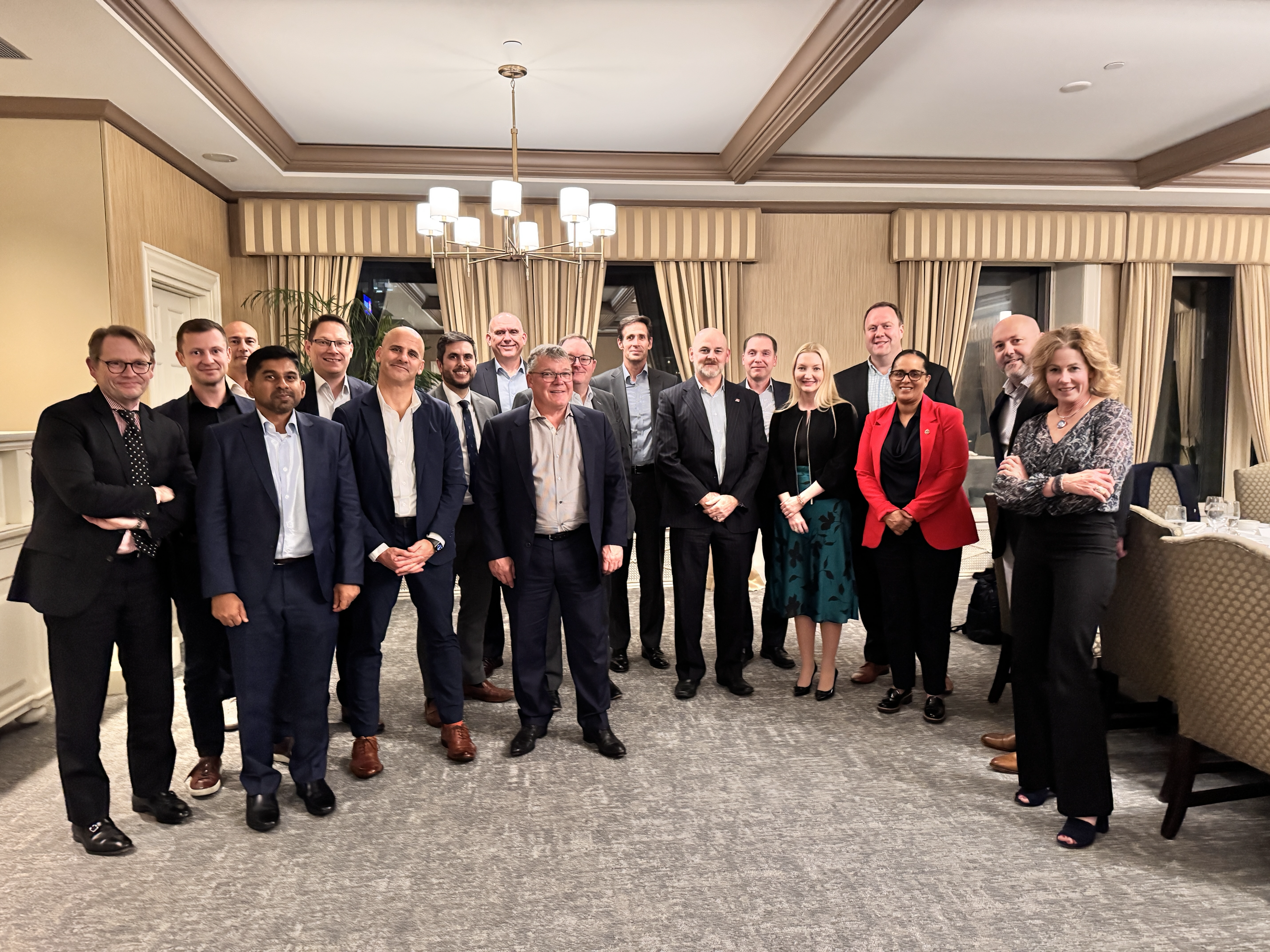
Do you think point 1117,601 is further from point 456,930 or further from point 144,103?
point 144,103

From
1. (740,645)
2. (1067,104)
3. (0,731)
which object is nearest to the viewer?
(0,731)

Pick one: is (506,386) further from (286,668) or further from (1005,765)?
(1005,765)

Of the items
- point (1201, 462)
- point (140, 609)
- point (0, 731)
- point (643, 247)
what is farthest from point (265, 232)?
point (1201, 462)

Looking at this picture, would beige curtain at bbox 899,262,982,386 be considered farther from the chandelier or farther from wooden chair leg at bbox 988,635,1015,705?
wooden chair leg at bbox 988,635,1015,705

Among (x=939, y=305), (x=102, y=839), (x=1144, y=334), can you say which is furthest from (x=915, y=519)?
(x=1144, y=334)

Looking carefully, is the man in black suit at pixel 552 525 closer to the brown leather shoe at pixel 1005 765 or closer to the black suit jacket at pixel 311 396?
the black suit jacket at pixel 311 396

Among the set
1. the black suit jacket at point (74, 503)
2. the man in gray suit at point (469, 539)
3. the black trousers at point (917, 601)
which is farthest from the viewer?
the man in gray suit at point (469, 539)

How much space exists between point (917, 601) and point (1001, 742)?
2.08 ft

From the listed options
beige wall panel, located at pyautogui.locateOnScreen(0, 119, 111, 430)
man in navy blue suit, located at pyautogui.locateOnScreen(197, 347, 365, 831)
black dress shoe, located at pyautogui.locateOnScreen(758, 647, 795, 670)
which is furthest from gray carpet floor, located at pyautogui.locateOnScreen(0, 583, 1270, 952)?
beige wall panel, located at pyautogui.locateOnScreen(0, 119, 111, 430)

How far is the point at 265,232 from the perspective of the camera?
6.05 metres

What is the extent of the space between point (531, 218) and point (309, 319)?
186cm

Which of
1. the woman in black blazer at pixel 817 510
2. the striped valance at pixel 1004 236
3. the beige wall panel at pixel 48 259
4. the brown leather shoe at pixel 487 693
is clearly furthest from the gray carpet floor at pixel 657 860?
the striped valance at pixel 1004 236

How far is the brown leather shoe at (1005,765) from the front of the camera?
295 centimetres

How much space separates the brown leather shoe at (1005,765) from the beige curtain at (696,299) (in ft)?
13.2
